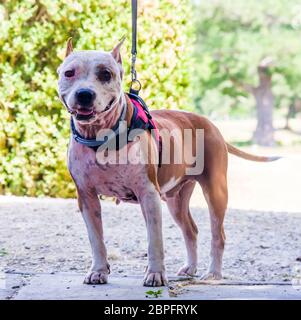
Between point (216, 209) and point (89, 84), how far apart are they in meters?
1.71

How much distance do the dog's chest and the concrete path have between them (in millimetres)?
589

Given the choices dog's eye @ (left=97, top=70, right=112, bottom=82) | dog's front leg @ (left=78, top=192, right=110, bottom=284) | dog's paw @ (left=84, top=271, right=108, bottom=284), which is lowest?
dog's paw @ (left=84, top=271, right=108, bottom=284)

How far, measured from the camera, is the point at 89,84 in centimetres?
428

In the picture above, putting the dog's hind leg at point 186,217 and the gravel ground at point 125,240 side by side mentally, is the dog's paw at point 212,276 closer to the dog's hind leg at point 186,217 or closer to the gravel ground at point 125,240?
the dog's hind leg at point 186,217

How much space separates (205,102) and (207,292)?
50802mm

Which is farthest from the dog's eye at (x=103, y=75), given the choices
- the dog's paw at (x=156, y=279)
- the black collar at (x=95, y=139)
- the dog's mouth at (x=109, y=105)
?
the dog's paw at (x=156, y=279)

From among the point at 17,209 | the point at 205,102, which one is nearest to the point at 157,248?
the point at 17,209

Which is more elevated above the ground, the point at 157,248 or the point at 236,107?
the point at 236,107

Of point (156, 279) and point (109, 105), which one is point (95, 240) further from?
point (109, 105)

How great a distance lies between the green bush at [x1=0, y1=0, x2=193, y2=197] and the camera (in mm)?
9992

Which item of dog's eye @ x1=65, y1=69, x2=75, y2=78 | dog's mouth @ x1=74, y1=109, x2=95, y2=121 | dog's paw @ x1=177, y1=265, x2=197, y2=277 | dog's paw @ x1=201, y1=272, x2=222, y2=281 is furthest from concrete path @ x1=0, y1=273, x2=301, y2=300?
dog's eye @ x1=65, y1=69, x2=75, y2=78

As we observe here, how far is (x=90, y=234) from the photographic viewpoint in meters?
4.85

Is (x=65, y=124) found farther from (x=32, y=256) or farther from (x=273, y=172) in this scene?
(x=273, y=172)

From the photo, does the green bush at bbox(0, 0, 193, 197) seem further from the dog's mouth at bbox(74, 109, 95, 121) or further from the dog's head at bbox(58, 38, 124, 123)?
the dog's mouth at bbox(74, 109, 95, 121)
